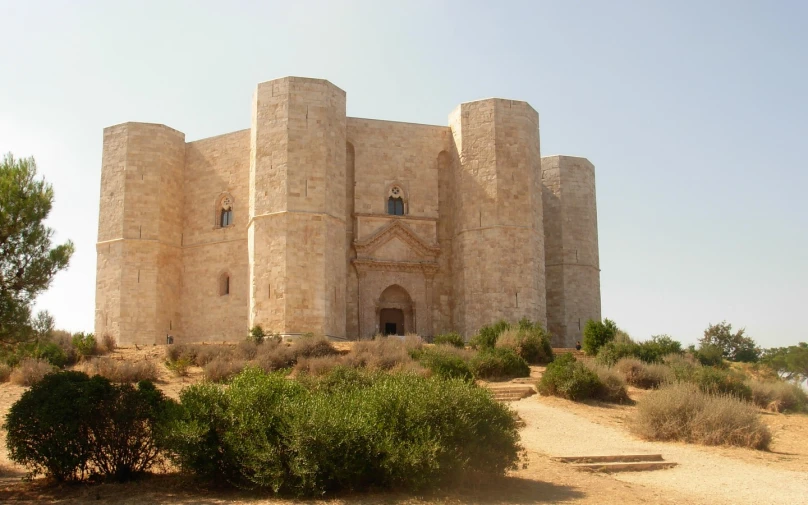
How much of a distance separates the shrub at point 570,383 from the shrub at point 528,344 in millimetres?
4344

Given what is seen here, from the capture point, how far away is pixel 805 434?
1509 cm

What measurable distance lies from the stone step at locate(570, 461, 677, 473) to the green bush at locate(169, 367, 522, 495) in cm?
168

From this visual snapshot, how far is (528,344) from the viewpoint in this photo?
21.5 meters

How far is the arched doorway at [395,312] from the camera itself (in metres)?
26.8

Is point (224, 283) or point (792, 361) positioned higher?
point (224, 283)

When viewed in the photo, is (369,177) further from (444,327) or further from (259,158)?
(444,327)

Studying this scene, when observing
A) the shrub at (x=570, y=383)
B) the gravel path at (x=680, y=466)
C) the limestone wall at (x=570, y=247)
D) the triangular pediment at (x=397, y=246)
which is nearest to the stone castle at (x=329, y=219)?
the triangular pediment at (x=397, y=246)

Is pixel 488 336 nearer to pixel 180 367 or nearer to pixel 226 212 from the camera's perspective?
pixel 180 367

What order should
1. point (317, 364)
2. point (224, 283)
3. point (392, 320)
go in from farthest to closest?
point (392, 320), point (224, 283), point (317, 364)

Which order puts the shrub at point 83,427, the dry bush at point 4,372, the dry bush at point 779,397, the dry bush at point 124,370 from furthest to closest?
the dry bush at point 779,397 < the dry bush at point 124,370 < the dry bush at point 4,372 < the shrub at point 83,427

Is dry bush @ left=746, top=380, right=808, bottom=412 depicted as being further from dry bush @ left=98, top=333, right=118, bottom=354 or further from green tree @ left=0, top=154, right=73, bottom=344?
dry bush @ left=98, top=333, right=118, bottom=354

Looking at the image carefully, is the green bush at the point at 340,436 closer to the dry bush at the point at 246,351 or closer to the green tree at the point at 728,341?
the dry bush at the point at 246,351

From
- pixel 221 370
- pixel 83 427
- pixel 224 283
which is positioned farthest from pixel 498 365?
pixel 224 283

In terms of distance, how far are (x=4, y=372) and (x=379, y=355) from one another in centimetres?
815
